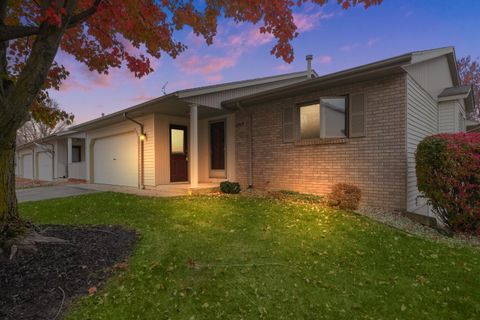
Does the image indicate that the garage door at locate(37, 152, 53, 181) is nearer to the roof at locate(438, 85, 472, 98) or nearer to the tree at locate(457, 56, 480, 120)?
the roof at locate(438, 85, 472, 98)

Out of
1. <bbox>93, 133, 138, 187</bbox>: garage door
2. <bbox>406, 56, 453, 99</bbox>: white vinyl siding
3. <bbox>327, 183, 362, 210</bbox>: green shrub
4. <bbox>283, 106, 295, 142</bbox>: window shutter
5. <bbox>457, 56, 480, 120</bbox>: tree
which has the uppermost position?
<bbox>457, 56, 480, 120</bbox>: tree

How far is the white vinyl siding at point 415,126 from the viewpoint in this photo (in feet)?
21.1

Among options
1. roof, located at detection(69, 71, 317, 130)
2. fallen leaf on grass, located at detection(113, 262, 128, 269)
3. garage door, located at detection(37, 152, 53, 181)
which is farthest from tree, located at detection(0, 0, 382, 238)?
garage door, located at detection(37, 152, 53, 181)

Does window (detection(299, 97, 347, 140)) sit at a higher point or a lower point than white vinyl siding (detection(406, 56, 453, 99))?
lower

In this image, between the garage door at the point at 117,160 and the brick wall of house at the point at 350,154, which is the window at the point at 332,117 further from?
the garage door at the point at 117,160

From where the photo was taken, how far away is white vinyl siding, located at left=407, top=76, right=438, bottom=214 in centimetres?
645

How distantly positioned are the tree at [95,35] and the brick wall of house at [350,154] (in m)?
2.85

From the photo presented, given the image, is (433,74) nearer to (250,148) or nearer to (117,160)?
(250,148)

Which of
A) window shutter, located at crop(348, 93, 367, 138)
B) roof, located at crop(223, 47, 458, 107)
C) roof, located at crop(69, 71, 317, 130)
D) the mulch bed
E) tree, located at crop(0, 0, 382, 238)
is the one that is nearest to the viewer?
the mulch bed

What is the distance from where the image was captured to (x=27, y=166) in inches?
977

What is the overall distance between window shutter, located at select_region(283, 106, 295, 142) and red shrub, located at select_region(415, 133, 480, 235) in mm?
3633

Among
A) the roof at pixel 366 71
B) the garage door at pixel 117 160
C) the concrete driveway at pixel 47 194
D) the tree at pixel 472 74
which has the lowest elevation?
the concrete driveway at pixel 47 194

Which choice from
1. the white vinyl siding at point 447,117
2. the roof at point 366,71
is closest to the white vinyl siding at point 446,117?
the white vinyl siding at point 447,117

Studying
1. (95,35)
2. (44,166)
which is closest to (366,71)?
(95,35)
